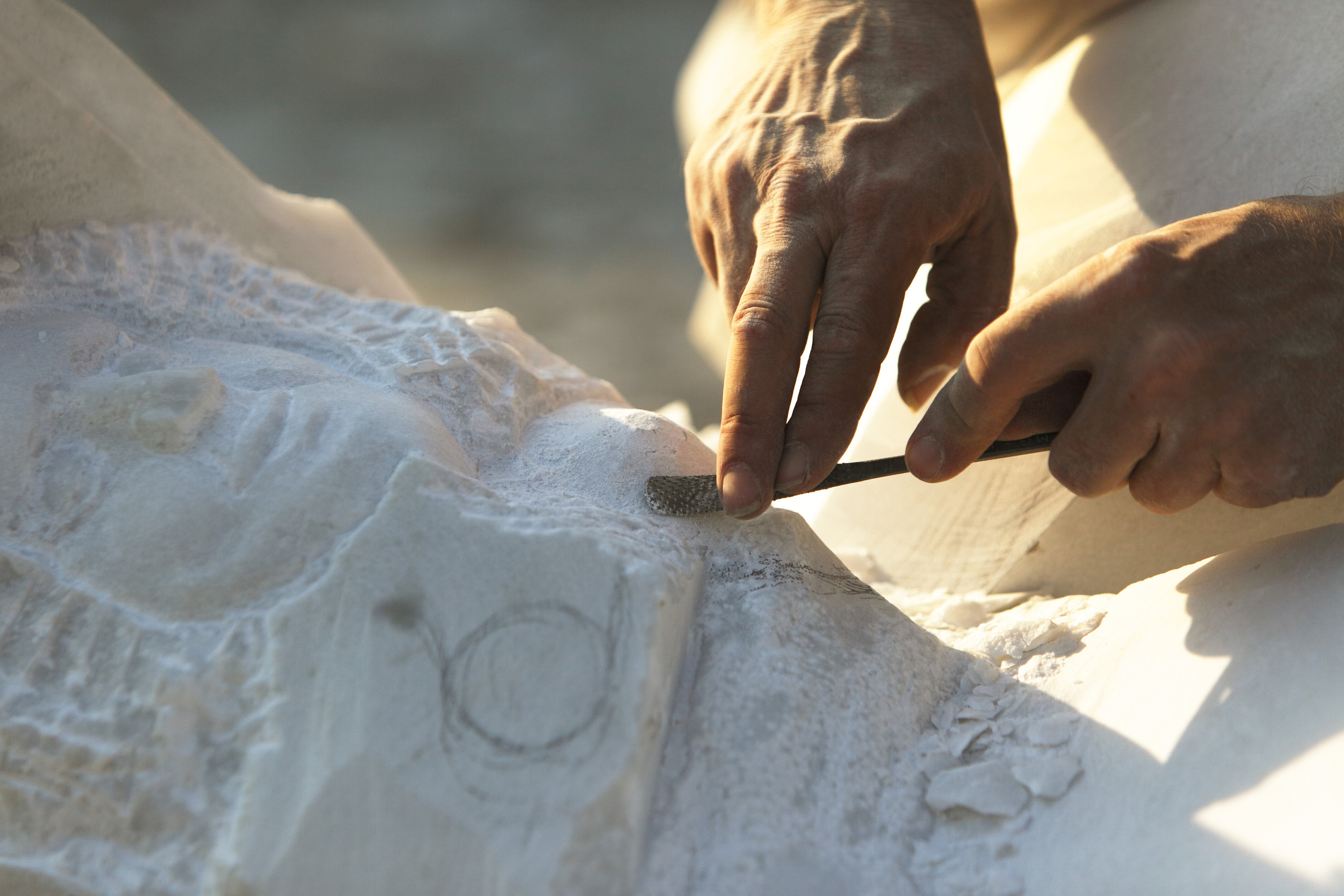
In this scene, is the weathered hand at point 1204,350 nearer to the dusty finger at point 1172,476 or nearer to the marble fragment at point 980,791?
the dusty finger at point 1172,476

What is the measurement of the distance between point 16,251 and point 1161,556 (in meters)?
1.48

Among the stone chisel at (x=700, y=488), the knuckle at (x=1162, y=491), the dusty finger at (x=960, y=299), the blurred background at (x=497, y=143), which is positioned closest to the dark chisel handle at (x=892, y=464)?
the stone chisel at (x=700, y=488)

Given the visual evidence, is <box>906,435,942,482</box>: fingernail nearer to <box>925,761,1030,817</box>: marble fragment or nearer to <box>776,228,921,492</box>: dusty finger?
<box>776,228,921,492</box>: dusty finger

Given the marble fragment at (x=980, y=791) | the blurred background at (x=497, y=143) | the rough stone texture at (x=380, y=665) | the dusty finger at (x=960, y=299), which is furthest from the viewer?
the blurred background at (x=497, y=143)

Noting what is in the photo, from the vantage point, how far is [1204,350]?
926mm

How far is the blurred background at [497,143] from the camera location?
14.5ft

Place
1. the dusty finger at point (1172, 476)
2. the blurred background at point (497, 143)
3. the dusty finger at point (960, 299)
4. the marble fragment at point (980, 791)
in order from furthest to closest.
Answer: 1. the blurred background at point (497, 143)
2. the dusty finger at point (960, 299)
3. the dusty finger at point (1172, 476)
4. the marble fragment at point (980, 791)

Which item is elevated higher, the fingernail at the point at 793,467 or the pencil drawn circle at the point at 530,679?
the fingernail at the point at 793,467

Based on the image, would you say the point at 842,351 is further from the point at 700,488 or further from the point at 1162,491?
the point at 1162,491

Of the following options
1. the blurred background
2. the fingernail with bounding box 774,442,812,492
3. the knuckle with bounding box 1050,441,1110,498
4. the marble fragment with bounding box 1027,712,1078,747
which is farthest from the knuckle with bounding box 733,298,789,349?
the blurred background

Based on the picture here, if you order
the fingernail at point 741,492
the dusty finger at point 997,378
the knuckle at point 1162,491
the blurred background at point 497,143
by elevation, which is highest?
the blurred background at point 497,143

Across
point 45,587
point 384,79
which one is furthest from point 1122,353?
point 384,79

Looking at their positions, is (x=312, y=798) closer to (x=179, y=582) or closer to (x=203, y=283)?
(x=179, y=582)

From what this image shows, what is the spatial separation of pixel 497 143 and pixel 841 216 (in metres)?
4.96
